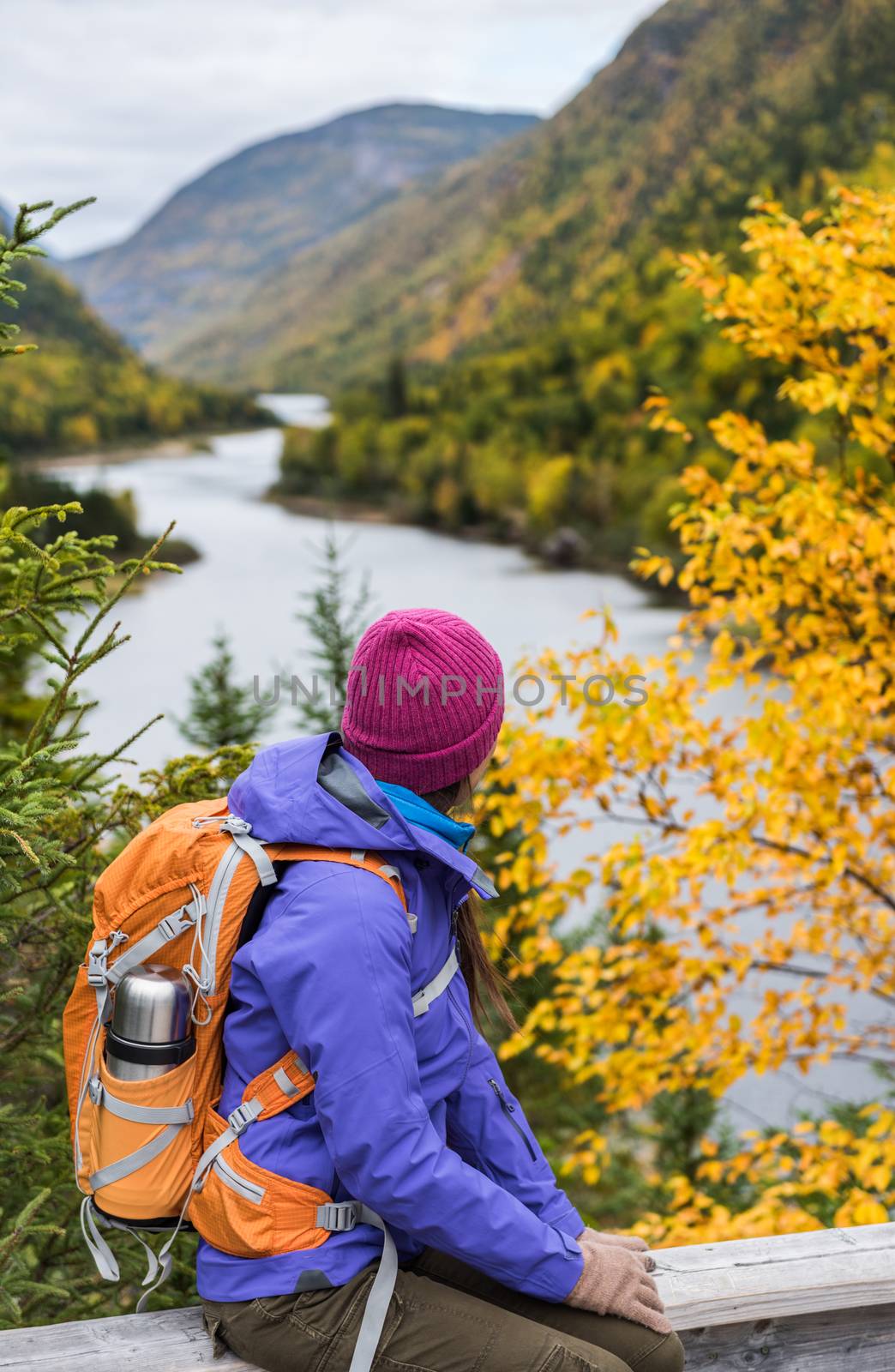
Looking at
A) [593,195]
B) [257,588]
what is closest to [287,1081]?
[257,588]

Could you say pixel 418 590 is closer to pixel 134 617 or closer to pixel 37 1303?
pixel 134 617

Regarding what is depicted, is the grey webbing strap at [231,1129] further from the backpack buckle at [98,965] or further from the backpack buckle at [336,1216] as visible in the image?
the backpack buckle at [98,965]

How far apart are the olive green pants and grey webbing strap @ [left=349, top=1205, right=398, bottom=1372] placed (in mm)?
13

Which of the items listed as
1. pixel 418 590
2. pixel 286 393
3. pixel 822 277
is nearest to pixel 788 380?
pixel 822 277

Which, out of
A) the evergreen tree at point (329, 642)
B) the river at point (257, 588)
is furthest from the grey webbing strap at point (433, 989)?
the river at point (257, 588)

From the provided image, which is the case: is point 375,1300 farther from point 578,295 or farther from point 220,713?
point 578,295

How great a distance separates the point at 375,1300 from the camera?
139 centimetres

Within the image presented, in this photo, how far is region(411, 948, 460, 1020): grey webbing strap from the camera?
1.46 metres

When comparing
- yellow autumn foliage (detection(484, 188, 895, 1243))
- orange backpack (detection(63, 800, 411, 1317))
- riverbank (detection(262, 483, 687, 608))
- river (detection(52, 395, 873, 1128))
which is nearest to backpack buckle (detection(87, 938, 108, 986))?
orange backpack (detection(63, 800, 411, 1317))

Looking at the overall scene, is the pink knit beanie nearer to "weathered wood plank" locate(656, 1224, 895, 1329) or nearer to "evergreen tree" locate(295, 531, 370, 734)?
Answer: "weathered wood plank" locate(656, 1224, 895, 1329)

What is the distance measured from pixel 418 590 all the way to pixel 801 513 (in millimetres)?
30551

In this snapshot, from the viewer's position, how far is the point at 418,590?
114 feet

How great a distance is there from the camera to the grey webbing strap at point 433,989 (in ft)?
4.78

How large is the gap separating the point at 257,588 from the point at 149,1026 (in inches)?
1298
